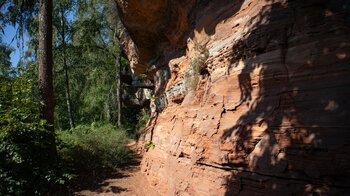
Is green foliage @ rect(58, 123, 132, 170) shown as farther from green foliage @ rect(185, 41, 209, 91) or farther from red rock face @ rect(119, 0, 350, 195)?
green foliage @ rect(185, 41, 209, 91)

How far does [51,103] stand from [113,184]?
11.3 feet

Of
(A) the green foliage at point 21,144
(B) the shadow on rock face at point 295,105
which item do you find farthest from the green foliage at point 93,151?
(B) the shadow on rock face at point 295,105

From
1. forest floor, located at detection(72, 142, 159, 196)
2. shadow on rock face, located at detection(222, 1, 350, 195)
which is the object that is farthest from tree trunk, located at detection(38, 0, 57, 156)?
shadow on rock face, located at detection(222, 1, 350, 195)

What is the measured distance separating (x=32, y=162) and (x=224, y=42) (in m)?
5.96

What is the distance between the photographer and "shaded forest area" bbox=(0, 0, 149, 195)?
14.2 ft

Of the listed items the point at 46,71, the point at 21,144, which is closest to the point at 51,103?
the point at 46,71

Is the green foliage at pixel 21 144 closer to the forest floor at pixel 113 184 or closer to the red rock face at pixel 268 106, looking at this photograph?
the forest floor at pixel 113 184

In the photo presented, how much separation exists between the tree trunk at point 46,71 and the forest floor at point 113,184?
1530mm

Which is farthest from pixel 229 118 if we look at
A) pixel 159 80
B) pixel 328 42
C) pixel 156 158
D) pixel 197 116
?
pixel 159 80

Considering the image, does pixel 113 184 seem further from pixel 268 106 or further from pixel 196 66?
pixel 268 106

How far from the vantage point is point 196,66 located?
4770mm

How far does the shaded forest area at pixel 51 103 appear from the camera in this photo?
4.34 m

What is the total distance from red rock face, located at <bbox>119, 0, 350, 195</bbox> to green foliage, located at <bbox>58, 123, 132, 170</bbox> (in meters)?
3.75

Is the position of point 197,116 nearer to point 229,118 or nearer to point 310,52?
point 229,118
